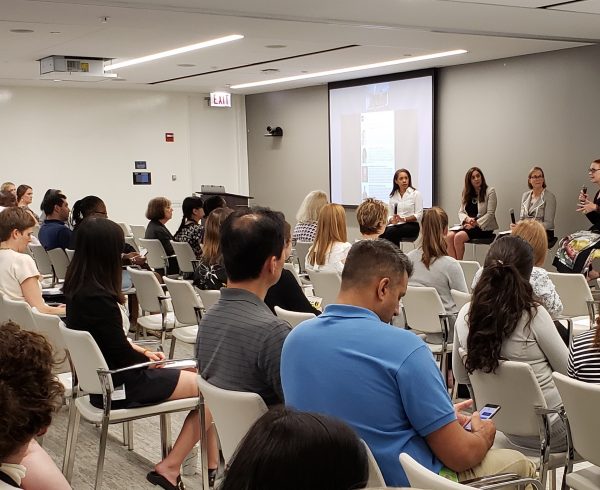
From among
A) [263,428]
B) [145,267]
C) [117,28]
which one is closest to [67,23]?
[117,28]

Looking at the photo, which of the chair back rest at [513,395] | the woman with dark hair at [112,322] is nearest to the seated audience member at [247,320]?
the woman with dark hair at [112,322]

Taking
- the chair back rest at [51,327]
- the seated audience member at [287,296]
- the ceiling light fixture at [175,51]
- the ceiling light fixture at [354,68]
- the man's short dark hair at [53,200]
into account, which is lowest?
the chair back rest at [51,327]

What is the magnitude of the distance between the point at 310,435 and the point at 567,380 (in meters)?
1.86

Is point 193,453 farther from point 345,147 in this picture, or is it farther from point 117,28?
point 345,147

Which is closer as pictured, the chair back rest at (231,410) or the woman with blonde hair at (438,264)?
the chair back rest at (231,410)

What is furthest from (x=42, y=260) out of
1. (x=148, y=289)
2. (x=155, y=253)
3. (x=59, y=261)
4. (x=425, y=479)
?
(x=425, y=479)

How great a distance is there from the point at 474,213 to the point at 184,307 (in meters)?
6.58

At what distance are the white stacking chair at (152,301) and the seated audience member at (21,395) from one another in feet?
13.0

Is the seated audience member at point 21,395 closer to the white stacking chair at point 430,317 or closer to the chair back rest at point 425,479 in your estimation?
the chair back rest at point 425,479

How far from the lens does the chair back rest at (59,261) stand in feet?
26.4

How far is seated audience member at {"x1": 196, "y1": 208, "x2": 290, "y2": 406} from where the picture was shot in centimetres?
298

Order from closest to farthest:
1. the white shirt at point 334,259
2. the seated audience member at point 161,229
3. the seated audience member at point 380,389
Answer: the seated audience member at point 380,389
the white shirt at point 334,259
the seated audience member at point 161,229

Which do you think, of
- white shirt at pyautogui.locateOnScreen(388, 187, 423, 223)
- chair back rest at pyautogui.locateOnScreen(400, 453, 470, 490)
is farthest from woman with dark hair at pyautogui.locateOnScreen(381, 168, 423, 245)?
chair back rest at pyautogui.locateOnScreen(400, 453, 470, 490)

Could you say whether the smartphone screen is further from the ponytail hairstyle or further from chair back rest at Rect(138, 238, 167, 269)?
chair back rest at Rect(138, 238, 167, 269)
